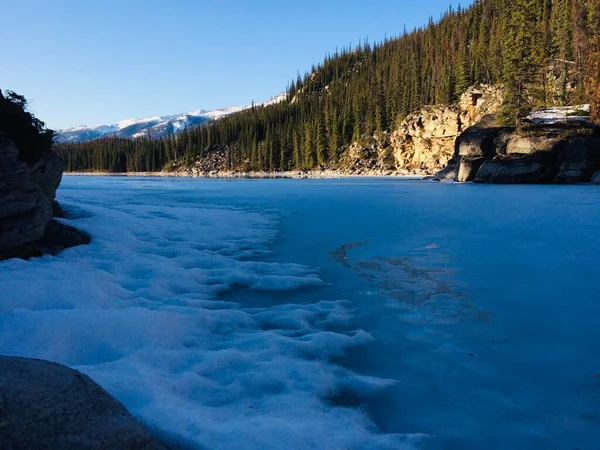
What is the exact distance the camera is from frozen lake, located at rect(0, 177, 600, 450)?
272cm

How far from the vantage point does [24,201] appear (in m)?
6.92

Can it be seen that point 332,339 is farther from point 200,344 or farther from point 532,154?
point 532,154

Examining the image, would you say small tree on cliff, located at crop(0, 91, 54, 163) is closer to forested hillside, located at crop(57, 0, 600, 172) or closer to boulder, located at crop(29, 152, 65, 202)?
boulder, located at crop(29, 152, 65, 202)

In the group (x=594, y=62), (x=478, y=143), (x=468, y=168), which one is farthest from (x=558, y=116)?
(x=594, y=62)

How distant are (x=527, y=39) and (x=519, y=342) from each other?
2106 inches

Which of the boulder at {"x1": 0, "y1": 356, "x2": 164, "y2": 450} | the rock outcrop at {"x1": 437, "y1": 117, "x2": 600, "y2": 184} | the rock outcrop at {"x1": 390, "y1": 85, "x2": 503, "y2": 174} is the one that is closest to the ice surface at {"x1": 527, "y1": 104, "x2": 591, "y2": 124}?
the rock outcrop at {"x1": 437, "y1": 117, "x2": 600, "y2": 184}

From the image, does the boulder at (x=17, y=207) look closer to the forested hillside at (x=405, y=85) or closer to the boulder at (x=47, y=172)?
the boulder at (x=47, y=172)

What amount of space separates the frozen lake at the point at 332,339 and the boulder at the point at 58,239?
38 cm

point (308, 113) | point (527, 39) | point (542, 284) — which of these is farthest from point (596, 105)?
point (308, 113)

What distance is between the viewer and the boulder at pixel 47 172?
937 cm

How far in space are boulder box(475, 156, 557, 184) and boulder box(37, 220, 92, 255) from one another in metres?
34.0

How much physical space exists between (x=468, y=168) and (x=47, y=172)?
3560cm

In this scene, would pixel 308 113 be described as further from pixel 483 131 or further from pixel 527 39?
pixel 483 131

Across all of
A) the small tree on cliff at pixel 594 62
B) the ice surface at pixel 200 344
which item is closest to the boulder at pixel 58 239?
the ice surface at pixel 200 344
